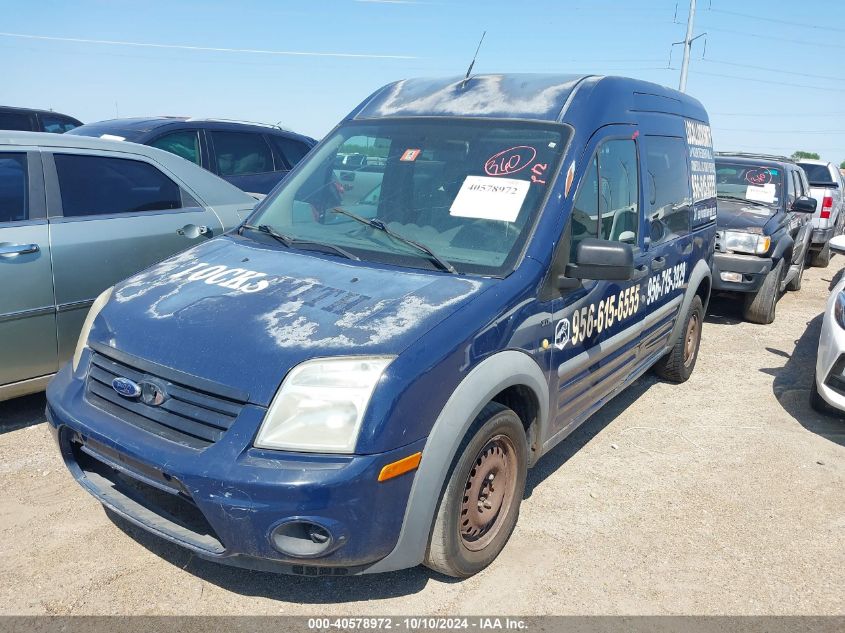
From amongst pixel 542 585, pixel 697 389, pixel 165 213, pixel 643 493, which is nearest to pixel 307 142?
pixel 165 213

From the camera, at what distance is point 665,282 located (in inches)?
178

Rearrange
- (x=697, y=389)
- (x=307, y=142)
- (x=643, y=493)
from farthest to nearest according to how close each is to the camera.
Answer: (x=307, y=142), (x=697, y=389), (x=643, y=493)

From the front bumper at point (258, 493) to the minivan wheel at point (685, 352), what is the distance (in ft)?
11.4

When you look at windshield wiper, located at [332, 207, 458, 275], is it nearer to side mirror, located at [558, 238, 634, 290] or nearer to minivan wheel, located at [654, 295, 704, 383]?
side mirror, located at [558, 238, 634, 290]

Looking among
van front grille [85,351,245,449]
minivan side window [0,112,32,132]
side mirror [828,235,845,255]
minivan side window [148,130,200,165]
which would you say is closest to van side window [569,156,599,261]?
van front grille [85,351,245,449]

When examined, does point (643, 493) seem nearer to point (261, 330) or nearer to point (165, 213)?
point (261, 330)

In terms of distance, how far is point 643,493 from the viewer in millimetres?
3818

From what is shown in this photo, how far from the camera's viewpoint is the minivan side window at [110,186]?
14.1 ft

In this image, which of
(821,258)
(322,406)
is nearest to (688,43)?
(821,258)

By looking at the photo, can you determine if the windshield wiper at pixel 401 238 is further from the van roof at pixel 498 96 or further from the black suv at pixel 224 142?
the black suv at pixel 224 142

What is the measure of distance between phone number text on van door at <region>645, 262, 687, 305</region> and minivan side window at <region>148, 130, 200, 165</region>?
15.0ft

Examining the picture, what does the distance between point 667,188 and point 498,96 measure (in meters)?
1.50

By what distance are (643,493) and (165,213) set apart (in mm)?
3496

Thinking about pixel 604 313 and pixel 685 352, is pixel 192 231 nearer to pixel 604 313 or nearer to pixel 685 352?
pixel 604 313
